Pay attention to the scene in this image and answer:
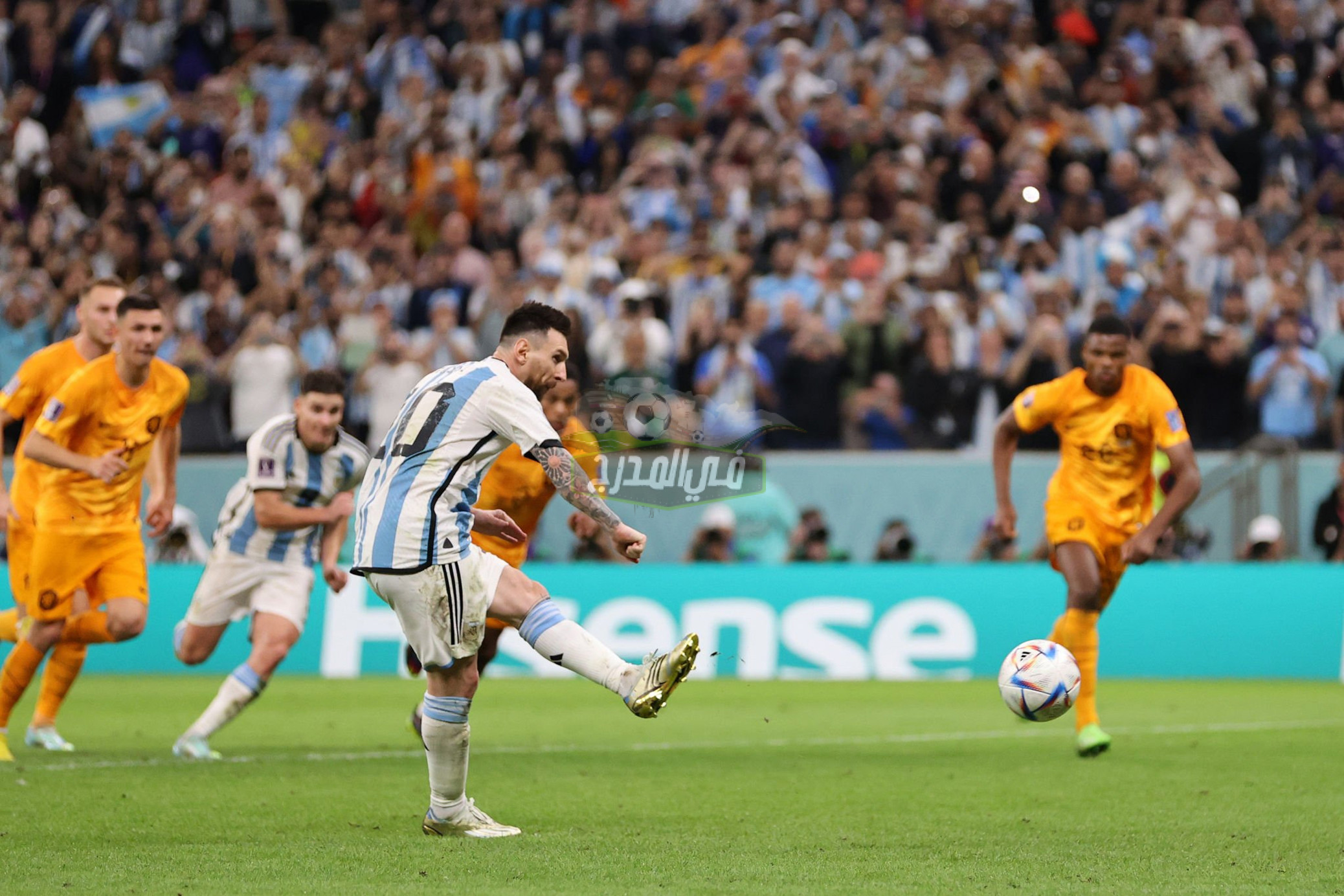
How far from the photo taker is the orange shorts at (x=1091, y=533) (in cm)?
1070

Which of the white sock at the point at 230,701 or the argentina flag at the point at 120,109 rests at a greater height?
the argentina flag at the point at 120,109

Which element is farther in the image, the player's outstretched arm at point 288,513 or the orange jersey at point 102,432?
the player's outstretched arm at point 288,513

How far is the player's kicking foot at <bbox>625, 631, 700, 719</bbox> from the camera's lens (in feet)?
21.7

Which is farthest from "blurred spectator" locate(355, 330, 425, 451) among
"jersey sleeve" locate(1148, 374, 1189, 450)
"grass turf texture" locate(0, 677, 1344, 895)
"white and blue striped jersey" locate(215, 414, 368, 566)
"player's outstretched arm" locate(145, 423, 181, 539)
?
"jersey sleeve" locate(1148, 374, 1189, 450)

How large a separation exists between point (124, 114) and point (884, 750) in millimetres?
16810

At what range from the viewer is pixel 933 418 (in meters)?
17.6

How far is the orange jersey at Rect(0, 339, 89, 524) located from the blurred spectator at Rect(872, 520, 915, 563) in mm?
9133

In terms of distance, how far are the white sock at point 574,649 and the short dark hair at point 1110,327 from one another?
4602 mm

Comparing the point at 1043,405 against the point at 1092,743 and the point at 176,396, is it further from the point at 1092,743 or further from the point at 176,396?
the point at 176,396

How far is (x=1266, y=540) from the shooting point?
1739 cm

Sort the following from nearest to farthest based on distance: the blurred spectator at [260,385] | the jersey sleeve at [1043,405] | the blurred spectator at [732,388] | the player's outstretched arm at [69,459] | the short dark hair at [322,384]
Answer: the player's outstretched arm at [69,459] < the short dark hair at [322,384] < the jersey sleeve at [1043,405] < the blurred spectator at [732,388] < the blurred spectator at [260,385]

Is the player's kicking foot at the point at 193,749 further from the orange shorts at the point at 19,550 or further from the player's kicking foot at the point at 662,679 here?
the player's kicking foot at the point at 662,679

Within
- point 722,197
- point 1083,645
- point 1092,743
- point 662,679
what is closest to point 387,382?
point 722,197

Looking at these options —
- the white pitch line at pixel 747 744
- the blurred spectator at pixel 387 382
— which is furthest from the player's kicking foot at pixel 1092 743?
the blurred spectator at pixel 387 382
